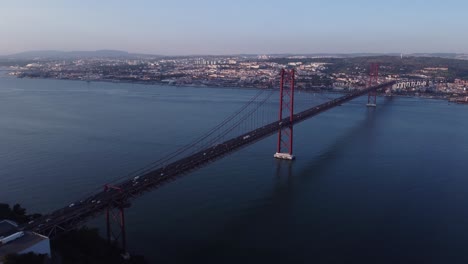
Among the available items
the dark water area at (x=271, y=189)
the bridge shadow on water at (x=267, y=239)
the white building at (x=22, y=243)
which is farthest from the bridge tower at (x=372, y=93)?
the white building at (x=22, y=243)

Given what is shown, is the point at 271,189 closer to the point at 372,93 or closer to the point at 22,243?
the point at 22,243

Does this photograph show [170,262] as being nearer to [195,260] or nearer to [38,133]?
[195,260]

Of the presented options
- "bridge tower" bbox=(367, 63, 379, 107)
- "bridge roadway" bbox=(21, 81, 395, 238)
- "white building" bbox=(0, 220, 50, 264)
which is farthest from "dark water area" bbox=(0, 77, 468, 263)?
"bridge tower" bbox=(367, 63, 379, 107)

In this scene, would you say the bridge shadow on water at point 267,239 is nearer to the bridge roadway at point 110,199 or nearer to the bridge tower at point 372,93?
the bridge roadway at point 110,199

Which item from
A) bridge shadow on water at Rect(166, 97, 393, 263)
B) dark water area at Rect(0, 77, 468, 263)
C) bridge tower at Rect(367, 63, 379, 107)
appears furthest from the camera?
bridge tower at Rect(367, 63, 379, 107)

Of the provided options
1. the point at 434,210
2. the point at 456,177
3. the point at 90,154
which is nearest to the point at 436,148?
the point at 456,177

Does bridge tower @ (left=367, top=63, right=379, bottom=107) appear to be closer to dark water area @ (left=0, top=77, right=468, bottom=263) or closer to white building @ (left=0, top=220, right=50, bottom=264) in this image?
dark water area @ (left=0, top=77, right=468, bottom=263)

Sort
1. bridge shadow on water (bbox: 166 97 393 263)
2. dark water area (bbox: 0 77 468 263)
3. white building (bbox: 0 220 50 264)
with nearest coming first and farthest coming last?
white building (bbox: 0 220 50 264)
bridge shadow on water (bbox: 166 97 393 263)
dark water area (bbox: 0 77 468 263)

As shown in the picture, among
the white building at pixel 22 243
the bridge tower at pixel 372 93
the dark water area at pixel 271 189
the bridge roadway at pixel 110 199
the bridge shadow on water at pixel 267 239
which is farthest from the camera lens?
the bridge tower at pixel 372 93
